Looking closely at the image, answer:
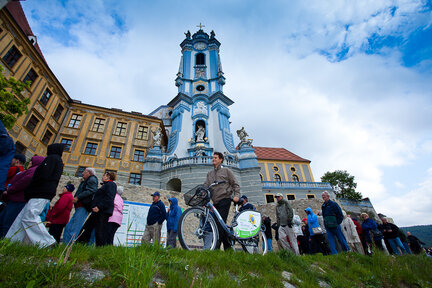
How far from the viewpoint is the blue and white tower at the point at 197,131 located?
57.3ft

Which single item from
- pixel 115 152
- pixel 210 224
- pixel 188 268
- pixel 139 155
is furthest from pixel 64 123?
pixel 188 268

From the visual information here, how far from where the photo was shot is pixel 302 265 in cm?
322

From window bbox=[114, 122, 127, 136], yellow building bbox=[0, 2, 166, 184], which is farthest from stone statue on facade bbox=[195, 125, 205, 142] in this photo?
window bbox=[114, 122, 127, 136]

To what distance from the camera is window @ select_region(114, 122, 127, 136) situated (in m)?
20.3

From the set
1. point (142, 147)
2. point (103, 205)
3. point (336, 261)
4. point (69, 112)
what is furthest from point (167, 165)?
point (336, 261)

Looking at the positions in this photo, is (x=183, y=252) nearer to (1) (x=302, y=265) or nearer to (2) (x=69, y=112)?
(1) (x=302, y=265)

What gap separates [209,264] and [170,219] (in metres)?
4.26

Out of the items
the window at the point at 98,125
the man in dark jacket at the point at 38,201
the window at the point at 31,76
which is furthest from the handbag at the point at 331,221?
the window at the point at 98,125

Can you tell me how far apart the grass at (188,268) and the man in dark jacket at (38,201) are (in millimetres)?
570

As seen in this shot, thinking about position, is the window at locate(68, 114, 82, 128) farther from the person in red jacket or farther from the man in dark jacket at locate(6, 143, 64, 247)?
the man in dark jacket at locate(6, 143, 64, 247)

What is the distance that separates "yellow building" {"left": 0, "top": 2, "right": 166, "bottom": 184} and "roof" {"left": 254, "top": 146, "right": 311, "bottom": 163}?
17.2 m

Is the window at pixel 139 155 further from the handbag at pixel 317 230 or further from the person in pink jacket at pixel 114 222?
the handbag at pixel 317 230

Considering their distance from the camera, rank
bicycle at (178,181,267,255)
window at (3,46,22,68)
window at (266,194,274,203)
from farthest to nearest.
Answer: window at (266,194,274,203), window at (3,46,22,68), bicycle at (178,181,267,255)

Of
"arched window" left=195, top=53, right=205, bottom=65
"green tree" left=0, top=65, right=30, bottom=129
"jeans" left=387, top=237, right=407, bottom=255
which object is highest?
"arched window" left=195, top=53, right=205, bottom=65
